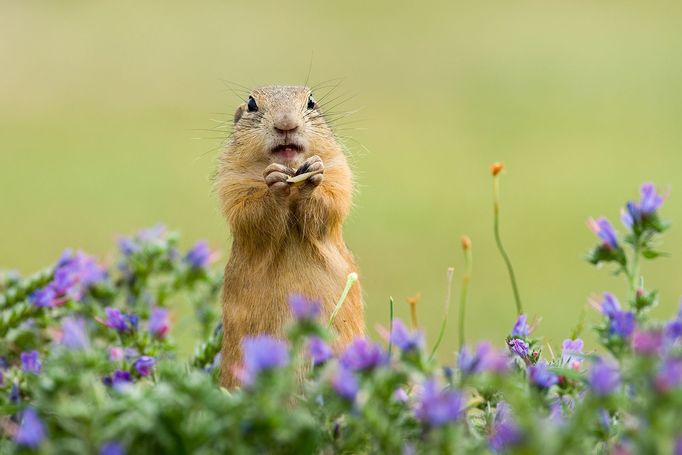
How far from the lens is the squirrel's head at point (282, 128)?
4473mm

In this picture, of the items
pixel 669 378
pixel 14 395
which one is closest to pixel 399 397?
pixel 669 378

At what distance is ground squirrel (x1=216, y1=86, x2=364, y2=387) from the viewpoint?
3830 mm

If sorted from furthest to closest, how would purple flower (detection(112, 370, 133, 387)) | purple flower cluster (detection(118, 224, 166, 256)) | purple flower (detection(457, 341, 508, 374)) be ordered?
purple flower cluster (detection(118, 224, 166, 256))
purple flower (detection(112, 370, 133, 387))
purple flower (detection(457, 341, 508, 374))

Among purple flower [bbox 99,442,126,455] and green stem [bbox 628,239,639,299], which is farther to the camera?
green stem [bbox 628,239,639,299]

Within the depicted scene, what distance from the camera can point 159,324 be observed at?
414 cm

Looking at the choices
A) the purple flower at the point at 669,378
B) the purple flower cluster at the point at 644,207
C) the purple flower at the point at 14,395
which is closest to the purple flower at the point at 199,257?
the purple flower at the point at 14,395

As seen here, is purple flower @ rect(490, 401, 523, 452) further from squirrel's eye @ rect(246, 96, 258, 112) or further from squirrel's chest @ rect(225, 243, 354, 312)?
squirrel's eye @ rect(246, 96, 258, 112)

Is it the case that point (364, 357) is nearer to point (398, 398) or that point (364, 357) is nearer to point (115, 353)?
point (398, 398)

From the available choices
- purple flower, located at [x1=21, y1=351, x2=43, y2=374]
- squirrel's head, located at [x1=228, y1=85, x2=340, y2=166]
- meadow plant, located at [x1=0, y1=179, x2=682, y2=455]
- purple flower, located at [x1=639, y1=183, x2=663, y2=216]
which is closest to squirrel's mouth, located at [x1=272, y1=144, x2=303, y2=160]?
squirrel's head, located at [x1=228, y1=85, x2=340, y2=166]

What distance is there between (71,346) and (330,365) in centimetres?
55

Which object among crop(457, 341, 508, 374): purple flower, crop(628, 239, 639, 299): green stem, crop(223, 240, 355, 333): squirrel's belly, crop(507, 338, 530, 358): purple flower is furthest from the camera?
crop(223, 240, 355, 333): squirrel's belly

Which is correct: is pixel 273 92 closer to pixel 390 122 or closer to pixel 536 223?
pixel 536 223

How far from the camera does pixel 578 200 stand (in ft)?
39.7

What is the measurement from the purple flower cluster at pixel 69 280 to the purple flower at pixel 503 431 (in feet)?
6.35
